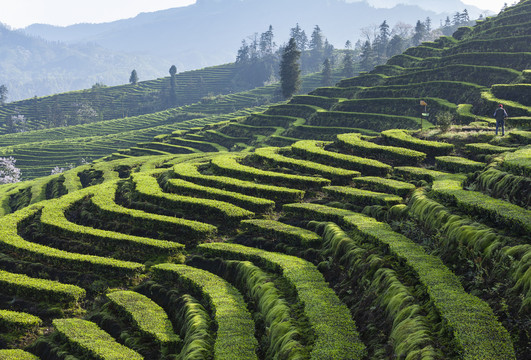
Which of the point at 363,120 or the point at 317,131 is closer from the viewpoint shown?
the point at 363,120

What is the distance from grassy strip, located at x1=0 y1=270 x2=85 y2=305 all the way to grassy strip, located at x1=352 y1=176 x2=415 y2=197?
15.6 metres

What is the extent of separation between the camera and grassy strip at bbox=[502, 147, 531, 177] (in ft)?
52.6

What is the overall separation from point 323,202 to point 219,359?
1302 centimetres

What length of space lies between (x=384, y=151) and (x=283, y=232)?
1215 cm

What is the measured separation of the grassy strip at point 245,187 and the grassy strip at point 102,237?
6.26 meters

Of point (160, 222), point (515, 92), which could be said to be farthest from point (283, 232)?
point (515, 92)

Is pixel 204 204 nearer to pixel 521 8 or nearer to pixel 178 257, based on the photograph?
pixel 178 257

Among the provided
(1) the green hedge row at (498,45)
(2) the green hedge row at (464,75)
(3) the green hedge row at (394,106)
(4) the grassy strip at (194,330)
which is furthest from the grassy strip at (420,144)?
(1) the green hedge row at (498,45)

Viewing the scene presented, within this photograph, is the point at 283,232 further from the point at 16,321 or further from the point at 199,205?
the point at 16,321

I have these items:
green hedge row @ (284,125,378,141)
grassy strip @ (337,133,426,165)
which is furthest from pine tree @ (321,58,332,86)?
grassy strip @ (337,133,426,165)

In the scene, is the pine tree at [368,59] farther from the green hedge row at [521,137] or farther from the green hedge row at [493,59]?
the green hedge row at [521,137]

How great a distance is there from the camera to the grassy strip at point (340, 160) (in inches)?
1035

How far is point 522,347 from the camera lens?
30.1 feet

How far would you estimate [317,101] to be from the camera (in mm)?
75188
